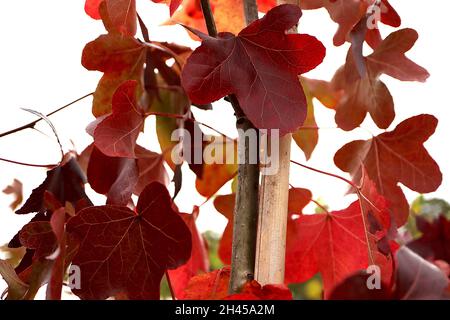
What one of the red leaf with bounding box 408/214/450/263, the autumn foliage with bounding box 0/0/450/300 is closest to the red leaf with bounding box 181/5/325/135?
the autumn foliage with bounding box 0/0/450/300

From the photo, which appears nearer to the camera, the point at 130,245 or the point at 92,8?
the point at 130,245

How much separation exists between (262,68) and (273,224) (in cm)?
11

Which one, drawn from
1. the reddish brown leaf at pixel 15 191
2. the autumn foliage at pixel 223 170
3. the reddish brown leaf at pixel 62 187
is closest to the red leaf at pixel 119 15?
the autumn foliage at pixel 223 170

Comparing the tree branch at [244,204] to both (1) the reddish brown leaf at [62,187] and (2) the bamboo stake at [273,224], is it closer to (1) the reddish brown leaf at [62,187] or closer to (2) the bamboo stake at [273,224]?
(2) the bamboo stake at [273,224]

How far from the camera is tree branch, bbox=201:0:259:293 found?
15.7 inches

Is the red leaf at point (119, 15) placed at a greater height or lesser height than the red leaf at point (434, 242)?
greater

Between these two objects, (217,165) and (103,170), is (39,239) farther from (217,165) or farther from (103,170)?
(217,165)

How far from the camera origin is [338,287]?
256mm

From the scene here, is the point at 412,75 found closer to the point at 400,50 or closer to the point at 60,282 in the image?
the point at 400,50

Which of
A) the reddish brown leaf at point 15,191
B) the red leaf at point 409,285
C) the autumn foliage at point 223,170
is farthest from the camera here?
the reddish brown leaf at point 15,191

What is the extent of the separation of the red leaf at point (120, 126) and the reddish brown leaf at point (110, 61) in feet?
0.32

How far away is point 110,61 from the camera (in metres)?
0.53

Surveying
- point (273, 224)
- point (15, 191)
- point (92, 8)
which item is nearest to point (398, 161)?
point (273, 224)

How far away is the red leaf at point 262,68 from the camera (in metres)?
0.40
